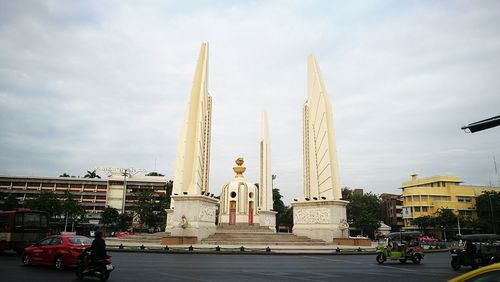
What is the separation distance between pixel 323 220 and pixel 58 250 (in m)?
21.9

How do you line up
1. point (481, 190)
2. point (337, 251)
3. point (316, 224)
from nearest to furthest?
point (337, 251), point (316, 224), point (481, 190)

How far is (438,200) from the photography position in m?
66.4

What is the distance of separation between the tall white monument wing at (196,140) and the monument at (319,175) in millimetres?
9466

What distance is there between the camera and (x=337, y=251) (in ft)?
74.4

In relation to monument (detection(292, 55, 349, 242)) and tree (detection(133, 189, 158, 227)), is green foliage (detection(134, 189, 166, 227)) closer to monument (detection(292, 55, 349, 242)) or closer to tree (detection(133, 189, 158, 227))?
tree (detection(133, 189, 158, 227))

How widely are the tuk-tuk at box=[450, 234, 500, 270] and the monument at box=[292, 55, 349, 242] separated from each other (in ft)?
45.8

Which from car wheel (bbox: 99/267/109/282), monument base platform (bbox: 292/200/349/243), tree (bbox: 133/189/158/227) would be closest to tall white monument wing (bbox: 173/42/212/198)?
monument base platform (bbox: 292/200/349/243)

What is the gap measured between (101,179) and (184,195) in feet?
190

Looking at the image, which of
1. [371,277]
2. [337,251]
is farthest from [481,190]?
[371,277]

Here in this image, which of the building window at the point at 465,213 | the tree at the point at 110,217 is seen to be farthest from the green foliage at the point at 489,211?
the tree at the point at 110,217

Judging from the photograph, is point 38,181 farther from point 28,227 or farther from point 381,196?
point 381,196

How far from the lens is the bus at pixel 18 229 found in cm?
1756

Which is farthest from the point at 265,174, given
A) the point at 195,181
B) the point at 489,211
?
the point at 489,211

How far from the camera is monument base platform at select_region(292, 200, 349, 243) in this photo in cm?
2933
